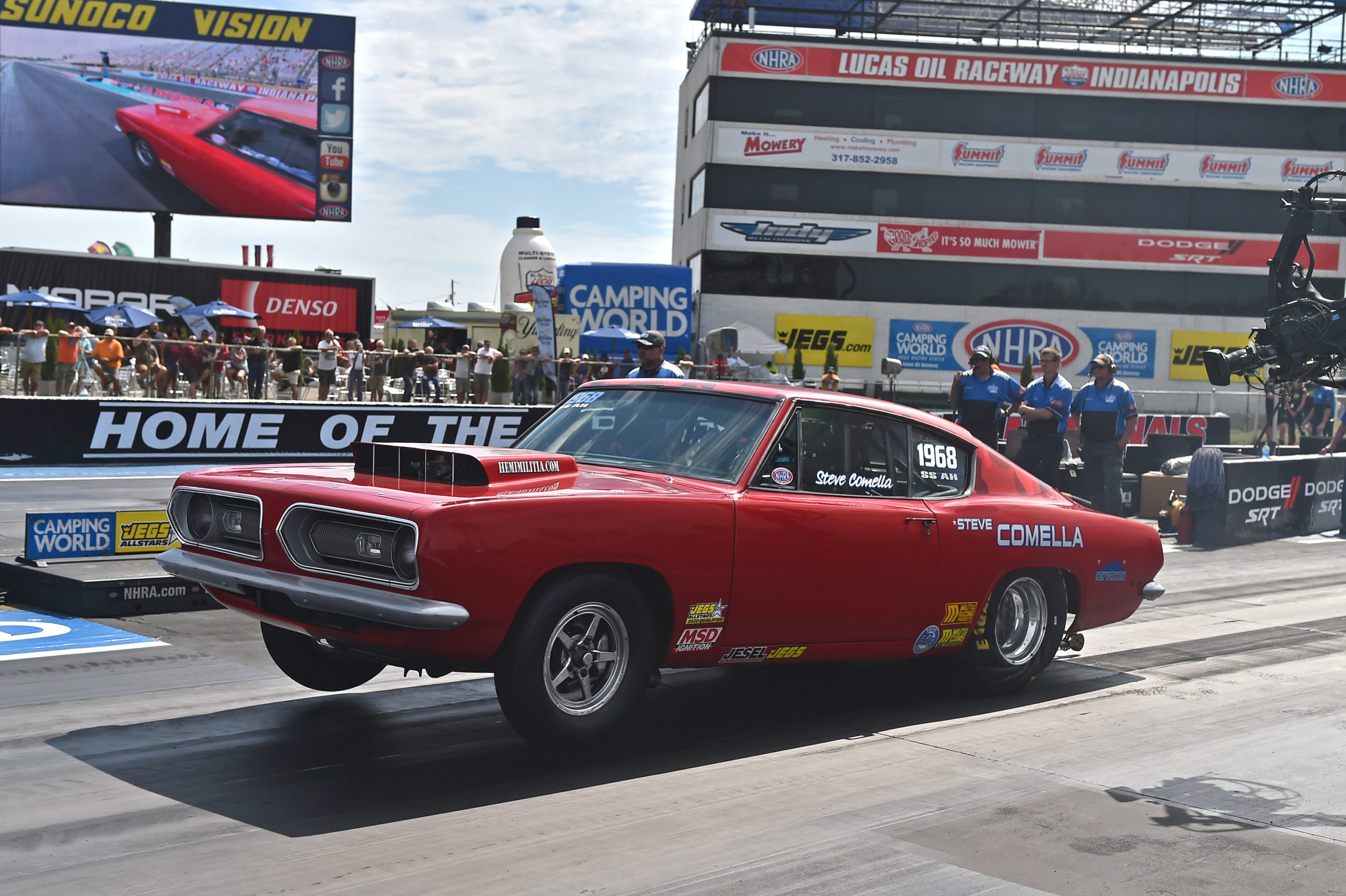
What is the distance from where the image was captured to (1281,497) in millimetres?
15625

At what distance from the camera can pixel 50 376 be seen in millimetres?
19188

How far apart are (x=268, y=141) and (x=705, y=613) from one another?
3711 centimetres

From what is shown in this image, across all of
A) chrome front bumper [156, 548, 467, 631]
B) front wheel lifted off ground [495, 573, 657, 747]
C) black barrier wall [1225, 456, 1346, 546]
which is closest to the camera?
chrome front bumper [156, 548, 467, 631]

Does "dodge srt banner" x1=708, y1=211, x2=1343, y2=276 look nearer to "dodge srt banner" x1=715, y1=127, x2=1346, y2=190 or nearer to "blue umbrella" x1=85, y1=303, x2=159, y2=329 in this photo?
"dodge srt banner" x1=715, y1=127, x2=1346, y2=190

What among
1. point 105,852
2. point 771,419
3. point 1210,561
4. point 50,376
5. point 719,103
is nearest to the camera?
point 105,852

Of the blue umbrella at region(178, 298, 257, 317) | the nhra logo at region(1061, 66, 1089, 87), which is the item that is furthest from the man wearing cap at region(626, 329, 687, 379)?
the nhra logo at region(1061, 66, 1089, 87)

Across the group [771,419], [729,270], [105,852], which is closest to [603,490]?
[771,419]

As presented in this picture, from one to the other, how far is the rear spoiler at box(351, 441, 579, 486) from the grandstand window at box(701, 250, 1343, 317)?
155ft

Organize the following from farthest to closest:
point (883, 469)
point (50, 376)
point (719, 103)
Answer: point (719, 103)
point (50, 376)
point (883, 469)

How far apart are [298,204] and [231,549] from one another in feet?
→ 120

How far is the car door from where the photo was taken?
5492mm

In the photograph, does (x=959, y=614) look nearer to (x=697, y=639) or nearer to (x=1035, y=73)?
(x=697, y=639)

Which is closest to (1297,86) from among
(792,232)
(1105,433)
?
(792,232)

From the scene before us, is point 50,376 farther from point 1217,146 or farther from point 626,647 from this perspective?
point 1217,146
